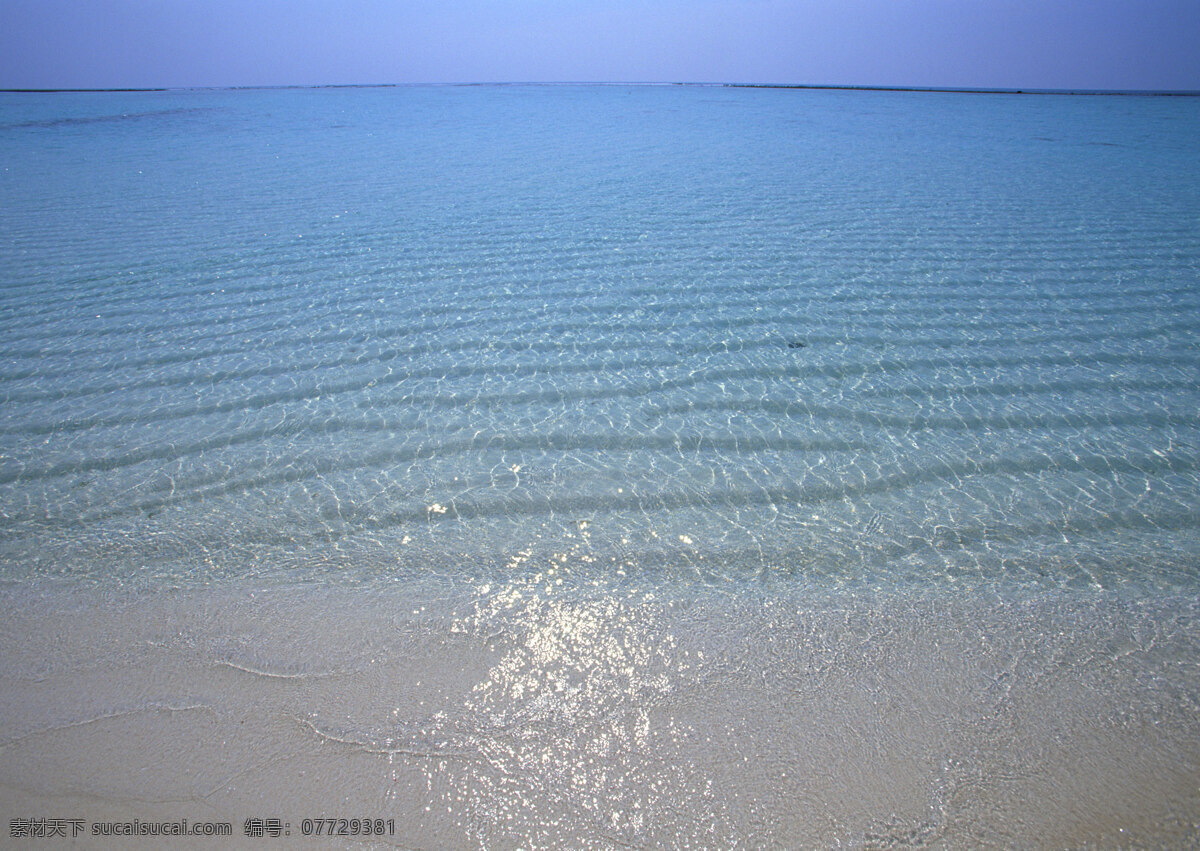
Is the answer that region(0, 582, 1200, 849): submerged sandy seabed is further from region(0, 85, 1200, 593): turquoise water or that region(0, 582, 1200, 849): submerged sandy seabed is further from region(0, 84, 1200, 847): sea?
region(0, 85, 1200, 593): turquoise water

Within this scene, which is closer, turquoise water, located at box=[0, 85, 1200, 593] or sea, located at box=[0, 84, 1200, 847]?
sea, located at box=[0, 84, 1200, 847]

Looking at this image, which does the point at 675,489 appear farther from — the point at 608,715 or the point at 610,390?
the point at 608,715

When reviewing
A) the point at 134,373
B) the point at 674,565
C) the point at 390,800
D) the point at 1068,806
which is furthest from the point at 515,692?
the point at 134,373

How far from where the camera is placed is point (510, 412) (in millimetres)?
3635

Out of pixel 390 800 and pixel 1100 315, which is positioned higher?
pixel 1100 315

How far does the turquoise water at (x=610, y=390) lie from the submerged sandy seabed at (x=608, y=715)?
224 millimetres

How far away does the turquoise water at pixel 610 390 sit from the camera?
2.69 metres

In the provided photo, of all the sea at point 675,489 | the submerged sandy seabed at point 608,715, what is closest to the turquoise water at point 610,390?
the sea at point 675,489

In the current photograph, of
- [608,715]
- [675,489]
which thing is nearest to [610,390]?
[675,489]

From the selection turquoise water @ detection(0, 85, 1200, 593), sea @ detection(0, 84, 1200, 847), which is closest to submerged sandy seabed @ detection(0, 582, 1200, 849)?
sea @ detection(0, 84, 1200, 847)

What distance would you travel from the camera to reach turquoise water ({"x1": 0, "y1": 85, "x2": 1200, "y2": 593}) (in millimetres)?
2693

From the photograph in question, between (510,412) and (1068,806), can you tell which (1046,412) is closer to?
(1068,806)

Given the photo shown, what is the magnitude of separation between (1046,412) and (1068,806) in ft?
8.02

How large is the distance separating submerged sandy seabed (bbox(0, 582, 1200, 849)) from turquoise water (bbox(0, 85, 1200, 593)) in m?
0.22
